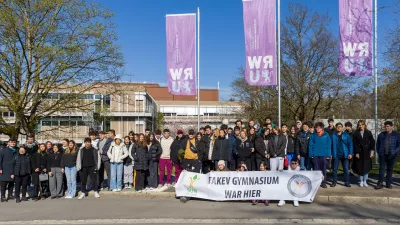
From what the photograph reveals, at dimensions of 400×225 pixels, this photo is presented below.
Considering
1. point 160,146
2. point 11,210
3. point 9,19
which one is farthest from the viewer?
point 9,19

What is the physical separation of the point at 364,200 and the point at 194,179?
4.45 m

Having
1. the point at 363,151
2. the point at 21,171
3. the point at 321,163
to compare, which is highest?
the point at 363,151

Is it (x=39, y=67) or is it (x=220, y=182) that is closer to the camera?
(x=220, y=182)

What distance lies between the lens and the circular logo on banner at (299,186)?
8.78m

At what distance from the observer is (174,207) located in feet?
28.7

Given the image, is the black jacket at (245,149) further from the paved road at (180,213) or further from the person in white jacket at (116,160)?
the person in white jacket at (116,160)

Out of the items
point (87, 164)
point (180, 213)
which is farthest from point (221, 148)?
point (87, 164)

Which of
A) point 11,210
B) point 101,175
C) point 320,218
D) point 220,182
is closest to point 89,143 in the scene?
point 101,175

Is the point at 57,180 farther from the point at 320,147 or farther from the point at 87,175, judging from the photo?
the point at 320,147

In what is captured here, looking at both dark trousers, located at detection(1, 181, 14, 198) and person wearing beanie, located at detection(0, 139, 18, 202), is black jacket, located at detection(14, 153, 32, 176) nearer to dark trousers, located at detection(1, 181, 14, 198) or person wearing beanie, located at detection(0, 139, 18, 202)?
person wearing beanie, located at detection(0, 139, 18, 202)

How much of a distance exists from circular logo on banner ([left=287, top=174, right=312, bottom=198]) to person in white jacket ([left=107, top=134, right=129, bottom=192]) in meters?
5.05

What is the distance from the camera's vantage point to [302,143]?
34.4 feet

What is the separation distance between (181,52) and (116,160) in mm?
6217

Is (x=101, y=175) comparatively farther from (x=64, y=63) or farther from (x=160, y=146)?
(x=64, y=63)
